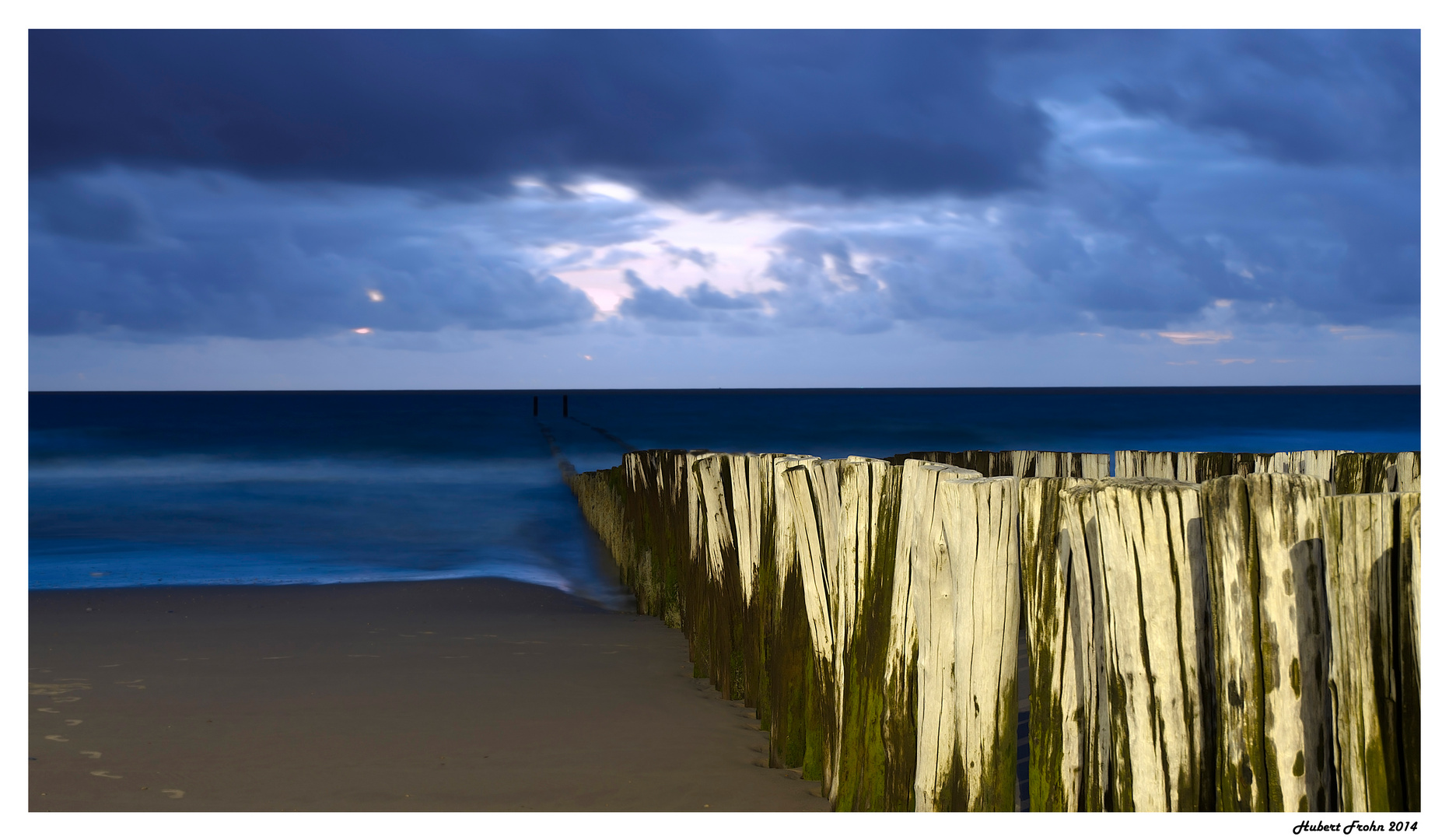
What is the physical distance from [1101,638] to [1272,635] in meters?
0.31

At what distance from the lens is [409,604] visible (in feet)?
22.6

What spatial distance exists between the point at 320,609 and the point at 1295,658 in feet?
20.4

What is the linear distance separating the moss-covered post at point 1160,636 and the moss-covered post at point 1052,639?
4.7 inches

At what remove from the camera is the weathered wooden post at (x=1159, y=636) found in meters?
1.75

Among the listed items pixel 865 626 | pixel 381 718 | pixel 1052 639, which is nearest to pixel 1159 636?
pixel 1052 639

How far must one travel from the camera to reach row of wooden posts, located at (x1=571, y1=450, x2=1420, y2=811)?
1611mm

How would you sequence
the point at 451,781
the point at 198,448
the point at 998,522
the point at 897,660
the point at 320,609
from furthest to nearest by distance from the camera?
1. the point at 198,448
2. the point at 320,609
3. the point at 451,781
4. the point at 897,660
5. the point at 998,522

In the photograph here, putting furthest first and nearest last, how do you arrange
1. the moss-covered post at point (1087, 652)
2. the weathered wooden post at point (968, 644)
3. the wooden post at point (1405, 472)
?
the wooden post at point (1405, 472), the weathered wooden post at point (968, 644), the moss-covered post at point (1087, 652)

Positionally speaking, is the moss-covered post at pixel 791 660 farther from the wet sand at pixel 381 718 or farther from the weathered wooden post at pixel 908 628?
the weathered wooden post at pixel 908 628

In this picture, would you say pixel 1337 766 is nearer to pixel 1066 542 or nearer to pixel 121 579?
pixel 1066 542

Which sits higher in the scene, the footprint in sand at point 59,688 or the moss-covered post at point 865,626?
the moss-covered post at point 865,626

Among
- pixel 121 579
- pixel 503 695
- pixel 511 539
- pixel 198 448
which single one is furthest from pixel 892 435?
pixel 503 695

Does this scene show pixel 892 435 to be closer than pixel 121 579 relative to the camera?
No

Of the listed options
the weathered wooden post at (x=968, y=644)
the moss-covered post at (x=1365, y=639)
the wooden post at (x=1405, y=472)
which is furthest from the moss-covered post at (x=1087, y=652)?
the wooden post at (x=1405, y=472)
